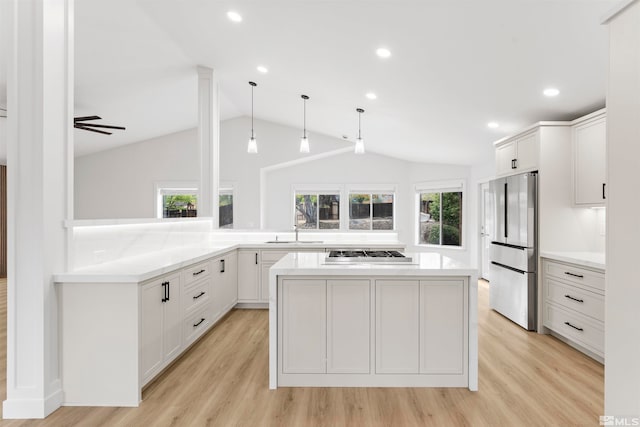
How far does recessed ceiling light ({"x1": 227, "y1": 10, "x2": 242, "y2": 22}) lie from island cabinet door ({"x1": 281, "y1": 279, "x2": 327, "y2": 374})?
2.57 m

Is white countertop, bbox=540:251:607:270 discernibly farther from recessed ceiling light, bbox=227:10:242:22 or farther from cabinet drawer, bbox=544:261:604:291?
recessed ceiling light, bbox=227:10:242:22

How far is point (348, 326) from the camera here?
2445 millimetres

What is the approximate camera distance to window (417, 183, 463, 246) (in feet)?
23.9

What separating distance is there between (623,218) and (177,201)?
7.96 m

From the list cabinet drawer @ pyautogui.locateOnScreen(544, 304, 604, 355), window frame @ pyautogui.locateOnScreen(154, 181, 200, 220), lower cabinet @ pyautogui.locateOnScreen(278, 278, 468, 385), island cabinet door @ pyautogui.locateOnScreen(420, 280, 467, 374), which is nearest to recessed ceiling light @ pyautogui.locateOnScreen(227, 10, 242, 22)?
lower cabinet @ pyautogui.locateOnScreen(278, 278, 468, 385)

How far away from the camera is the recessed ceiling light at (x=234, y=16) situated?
10.9 feet

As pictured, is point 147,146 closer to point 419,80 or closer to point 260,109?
point 260,109

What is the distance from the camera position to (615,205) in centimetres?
139

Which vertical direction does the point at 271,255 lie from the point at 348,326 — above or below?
above

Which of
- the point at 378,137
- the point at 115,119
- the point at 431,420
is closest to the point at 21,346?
the point at 431,420

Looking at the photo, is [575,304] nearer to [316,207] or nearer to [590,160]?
[590,160]

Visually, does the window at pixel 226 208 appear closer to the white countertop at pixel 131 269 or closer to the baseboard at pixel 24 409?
the white countertop at pixel 131 269

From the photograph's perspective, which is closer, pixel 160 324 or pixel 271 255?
pixel 160 324

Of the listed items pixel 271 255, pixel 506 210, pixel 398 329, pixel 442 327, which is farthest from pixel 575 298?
pixel 271 255
